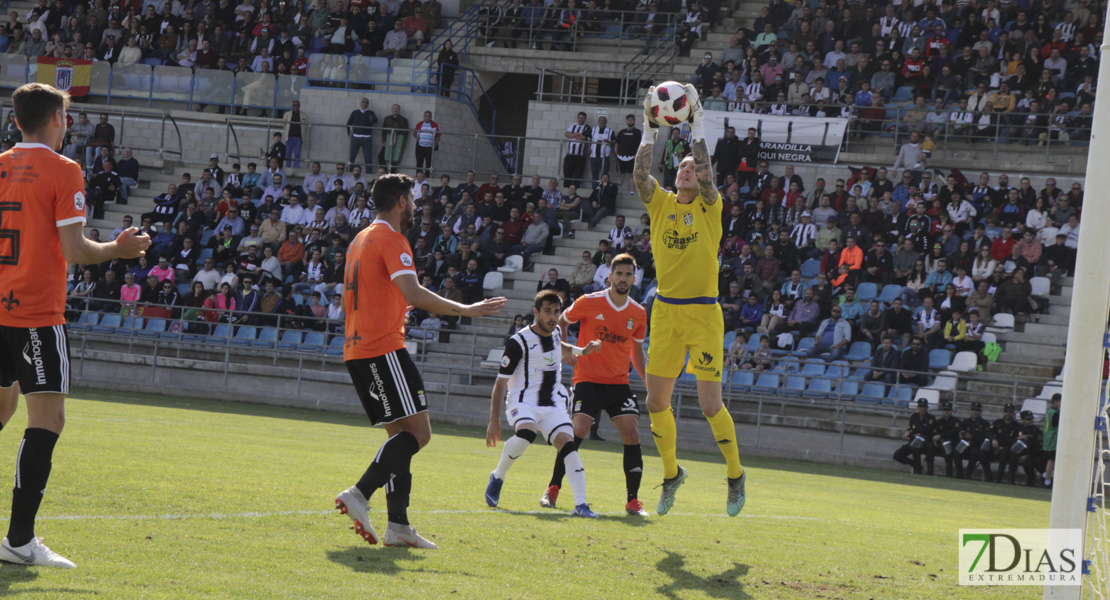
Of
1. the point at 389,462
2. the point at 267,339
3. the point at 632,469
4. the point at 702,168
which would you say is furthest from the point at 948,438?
the point at 389,462

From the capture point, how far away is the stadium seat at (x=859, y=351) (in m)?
21.0

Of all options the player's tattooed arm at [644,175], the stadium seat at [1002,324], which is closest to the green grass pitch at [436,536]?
the player's tattooed arm at [644,175]

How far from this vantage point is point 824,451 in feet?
65.2

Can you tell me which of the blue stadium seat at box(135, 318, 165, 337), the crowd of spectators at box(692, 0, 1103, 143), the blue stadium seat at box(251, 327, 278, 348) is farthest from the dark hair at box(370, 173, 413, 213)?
the crowd of spectators at box(692, 0, 1103, 143)

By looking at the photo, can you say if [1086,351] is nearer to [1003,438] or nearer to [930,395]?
A: [1003,438]

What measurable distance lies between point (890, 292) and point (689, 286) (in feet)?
47.5

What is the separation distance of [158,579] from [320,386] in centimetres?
1729

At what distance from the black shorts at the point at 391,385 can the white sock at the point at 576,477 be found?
9.04ft

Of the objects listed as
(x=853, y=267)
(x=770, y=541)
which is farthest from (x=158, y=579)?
(x=853, y=267)

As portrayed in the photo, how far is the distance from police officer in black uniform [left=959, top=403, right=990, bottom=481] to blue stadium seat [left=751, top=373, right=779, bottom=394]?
3.28 metres

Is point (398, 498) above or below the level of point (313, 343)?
above

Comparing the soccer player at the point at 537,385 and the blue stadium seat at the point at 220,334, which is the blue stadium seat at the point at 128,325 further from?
the soccer player at the point at 537,385

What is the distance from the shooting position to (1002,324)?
2116 centimetres

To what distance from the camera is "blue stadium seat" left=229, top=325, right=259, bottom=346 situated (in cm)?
2306
